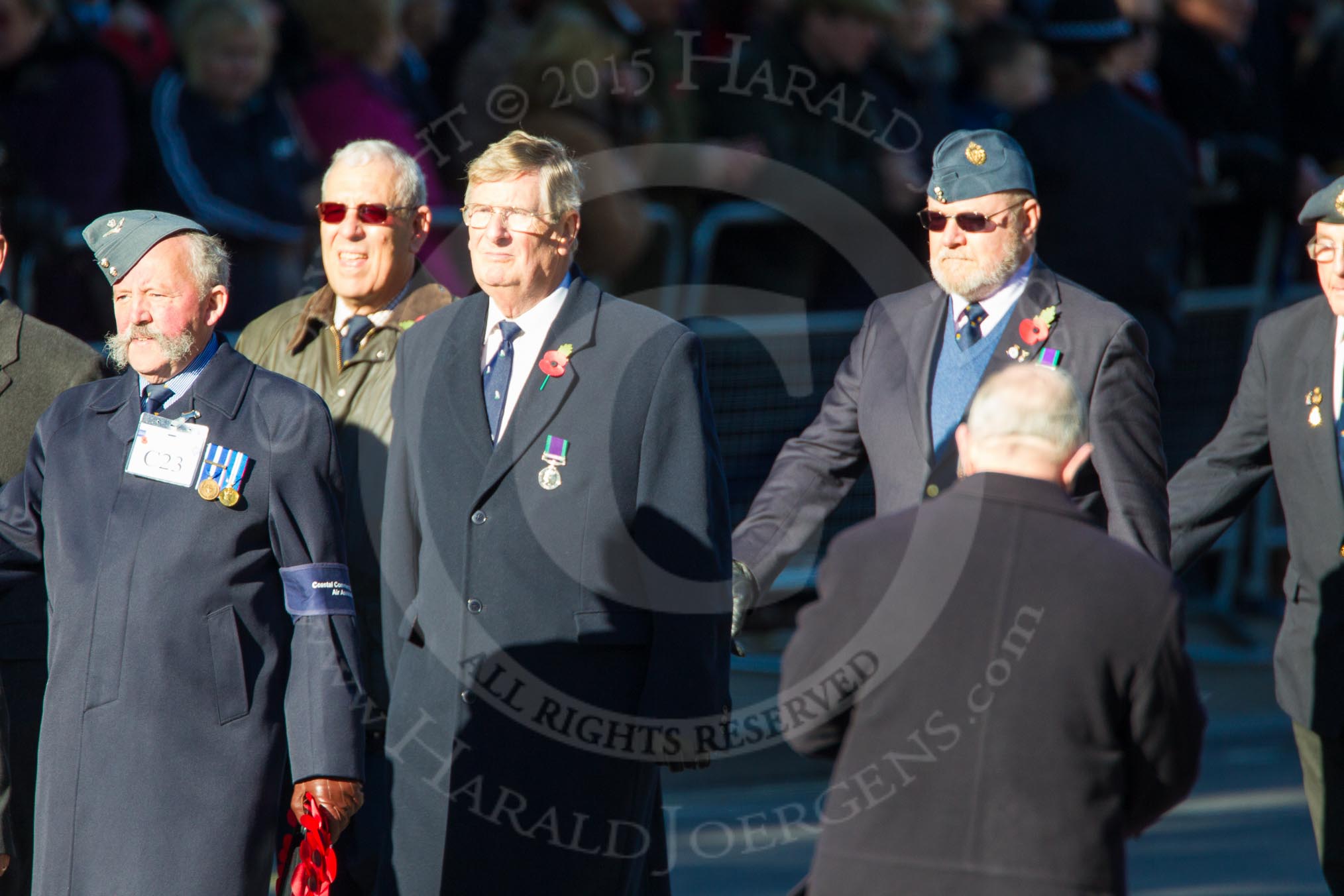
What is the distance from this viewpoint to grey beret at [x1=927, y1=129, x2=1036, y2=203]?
4902mm

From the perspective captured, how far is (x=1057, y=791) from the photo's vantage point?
138 inches

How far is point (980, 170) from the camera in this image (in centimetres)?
491

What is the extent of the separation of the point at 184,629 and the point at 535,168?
1.33 metres

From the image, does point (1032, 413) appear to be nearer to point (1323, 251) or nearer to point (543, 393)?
point (543, 393)

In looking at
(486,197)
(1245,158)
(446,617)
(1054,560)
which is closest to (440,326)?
(486,197)

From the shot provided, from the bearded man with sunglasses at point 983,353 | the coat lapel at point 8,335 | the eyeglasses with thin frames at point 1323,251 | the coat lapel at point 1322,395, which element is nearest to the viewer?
the bearded man with sunglasses at point 983,353

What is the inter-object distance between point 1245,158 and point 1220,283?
64cm

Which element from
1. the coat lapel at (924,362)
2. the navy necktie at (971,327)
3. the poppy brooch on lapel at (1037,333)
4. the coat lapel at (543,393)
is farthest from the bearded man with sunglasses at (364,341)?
the poppy brooch on lapel at (1037,333)

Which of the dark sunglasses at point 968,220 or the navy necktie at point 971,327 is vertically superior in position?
the dark sunglasses at point 968,220

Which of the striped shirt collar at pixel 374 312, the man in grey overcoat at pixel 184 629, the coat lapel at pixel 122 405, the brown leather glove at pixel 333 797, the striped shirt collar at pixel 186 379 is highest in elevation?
the striped shirt collar at pixel 374 312

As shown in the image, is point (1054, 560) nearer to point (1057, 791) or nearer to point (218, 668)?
point (1057, 791)

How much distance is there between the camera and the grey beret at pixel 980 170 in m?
4.90

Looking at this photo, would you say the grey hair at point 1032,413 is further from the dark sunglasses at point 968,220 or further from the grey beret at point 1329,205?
the grey beret at point 1329,205

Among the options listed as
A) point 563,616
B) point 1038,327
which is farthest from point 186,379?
point 1038,327
